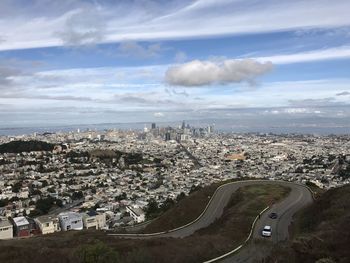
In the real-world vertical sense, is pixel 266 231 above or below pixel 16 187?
above

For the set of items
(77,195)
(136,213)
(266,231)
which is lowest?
A: (77,195)

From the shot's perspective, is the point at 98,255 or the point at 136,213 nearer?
the point at 98,255

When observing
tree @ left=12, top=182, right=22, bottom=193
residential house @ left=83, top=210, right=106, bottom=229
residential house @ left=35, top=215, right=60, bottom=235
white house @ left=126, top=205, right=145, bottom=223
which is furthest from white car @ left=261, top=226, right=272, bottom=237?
tree @ left=12, top=182, right=22, bottom=193

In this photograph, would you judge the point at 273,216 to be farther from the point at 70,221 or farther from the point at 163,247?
the point at 70,221

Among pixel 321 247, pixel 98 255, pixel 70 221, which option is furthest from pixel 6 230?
pixel 321 247

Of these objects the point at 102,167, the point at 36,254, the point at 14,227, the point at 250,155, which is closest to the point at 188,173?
the point at 102,167

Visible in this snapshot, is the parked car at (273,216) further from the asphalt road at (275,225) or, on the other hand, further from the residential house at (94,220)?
the residential house at (94,220)

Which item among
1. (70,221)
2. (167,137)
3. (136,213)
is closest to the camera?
(70,221)

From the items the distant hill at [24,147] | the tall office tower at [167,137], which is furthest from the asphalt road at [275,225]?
the tall office tower at [167,137]

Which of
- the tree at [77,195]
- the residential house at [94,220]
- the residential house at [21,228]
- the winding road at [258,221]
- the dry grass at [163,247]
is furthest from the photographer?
the tree at [77,195]
